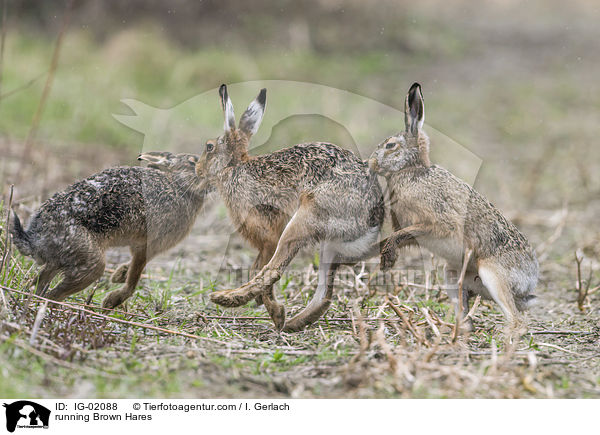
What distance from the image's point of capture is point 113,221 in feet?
17.0

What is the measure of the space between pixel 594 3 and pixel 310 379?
61.6ft

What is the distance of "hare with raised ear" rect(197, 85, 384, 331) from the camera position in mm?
4840

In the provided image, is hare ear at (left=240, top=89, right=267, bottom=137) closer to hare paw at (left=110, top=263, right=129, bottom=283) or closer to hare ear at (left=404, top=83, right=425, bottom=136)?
hare ear at (left=404, top=83, right=425, bottom=136)

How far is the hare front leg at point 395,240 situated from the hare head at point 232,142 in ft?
4.08

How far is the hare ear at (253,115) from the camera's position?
5.43 metres

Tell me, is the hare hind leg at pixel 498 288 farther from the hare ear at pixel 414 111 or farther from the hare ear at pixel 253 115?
the hare ear at pixel 253 115

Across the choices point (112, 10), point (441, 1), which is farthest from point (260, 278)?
point (441, 1)

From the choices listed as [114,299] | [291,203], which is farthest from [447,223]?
[114,299]

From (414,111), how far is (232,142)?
1329 millimetres

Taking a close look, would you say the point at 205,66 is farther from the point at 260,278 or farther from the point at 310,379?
the point at 310,379

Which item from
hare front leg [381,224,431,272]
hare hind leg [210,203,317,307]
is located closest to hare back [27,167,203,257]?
hare hind leg [210,203,317,307]

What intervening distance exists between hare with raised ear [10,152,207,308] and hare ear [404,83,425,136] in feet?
5.36

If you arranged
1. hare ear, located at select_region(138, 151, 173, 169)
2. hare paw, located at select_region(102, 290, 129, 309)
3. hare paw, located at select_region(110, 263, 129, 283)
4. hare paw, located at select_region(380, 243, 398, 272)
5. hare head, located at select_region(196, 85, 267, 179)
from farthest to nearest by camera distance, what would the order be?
hare ear, located at select_region(138, 151, 173, 169), hare paw, located at select_region(110, 263, 129, 283), hare head, located at select_region(196, 85, 267, 179), hare paw, located at select_region(102, 290, 129, 309), hare paw, located at select_region(380, 243, 398, 272)
